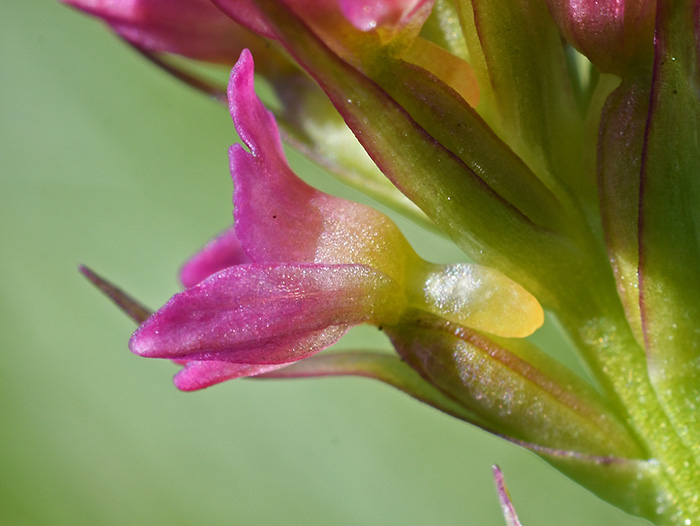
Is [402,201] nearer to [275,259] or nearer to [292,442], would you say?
[275,259]

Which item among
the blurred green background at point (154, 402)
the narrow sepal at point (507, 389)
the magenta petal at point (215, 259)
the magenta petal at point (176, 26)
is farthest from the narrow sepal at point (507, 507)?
the blurred green background at point (154, 402)

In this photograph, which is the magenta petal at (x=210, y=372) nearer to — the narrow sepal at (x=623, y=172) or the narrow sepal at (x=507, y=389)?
the narrow sepal at (x=507, y=389)

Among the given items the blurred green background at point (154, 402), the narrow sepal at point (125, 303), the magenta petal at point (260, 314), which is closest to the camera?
the magenta petal at point (260, 314)

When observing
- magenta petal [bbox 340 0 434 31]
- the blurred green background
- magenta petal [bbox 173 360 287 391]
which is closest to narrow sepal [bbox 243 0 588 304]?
magenta petal [bbox 340 0 434 31]

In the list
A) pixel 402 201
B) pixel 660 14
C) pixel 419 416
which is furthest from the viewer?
pixel 419 416

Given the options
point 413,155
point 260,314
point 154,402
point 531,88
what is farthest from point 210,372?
point 154,402

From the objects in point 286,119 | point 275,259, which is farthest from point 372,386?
point 275,259

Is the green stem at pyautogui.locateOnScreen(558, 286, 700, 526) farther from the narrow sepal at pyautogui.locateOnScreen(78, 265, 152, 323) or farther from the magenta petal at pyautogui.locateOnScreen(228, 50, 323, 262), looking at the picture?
the narrow sepal at pyautogui.locateOnScreen(78, 265, 152, 323)
